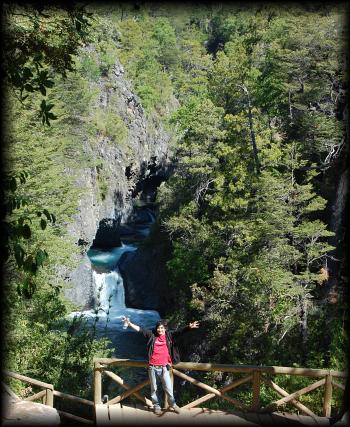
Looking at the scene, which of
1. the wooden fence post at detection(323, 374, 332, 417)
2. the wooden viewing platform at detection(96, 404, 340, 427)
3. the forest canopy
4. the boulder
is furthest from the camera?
the forest canopy

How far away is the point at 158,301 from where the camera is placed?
28406 millimetres

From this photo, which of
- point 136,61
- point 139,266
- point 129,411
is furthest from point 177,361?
point 136,61

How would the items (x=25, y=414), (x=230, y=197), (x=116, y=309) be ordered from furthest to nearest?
1. (x=116, y=309)
2. (x=230, y=197)
3. (x=25, y=414)

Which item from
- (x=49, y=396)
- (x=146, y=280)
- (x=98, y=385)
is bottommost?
(x=146, y=280)

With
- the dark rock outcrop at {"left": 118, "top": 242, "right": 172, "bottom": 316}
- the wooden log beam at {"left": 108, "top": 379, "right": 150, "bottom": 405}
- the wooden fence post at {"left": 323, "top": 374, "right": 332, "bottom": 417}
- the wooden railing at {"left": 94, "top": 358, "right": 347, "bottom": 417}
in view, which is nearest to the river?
the dark rock outcrop at {"left": 118, "top": 242, "right": 172, "bottom": 316}

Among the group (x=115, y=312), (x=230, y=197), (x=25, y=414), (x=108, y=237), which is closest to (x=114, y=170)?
(x=108, y=237)

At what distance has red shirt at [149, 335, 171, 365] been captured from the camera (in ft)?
24.9

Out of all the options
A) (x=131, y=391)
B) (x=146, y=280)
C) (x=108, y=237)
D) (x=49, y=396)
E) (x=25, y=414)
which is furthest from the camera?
(x=108, y=237)

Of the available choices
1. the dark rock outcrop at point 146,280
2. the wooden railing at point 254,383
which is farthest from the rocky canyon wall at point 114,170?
the wooden railing at point 254,383

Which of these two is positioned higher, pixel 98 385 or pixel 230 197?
pixel 230 197

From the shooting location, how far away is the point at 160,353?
759 centimetres

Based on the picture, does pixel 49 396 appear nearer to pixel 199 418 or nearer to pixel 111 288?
pixel 199 418

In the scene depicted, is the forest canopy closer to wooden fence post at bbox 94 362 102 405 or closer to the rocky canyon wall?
the rocky canyon wall

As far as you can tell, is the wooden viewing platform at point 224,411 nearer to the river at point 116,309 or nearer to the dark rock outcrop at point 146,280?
the river at point 116,309
